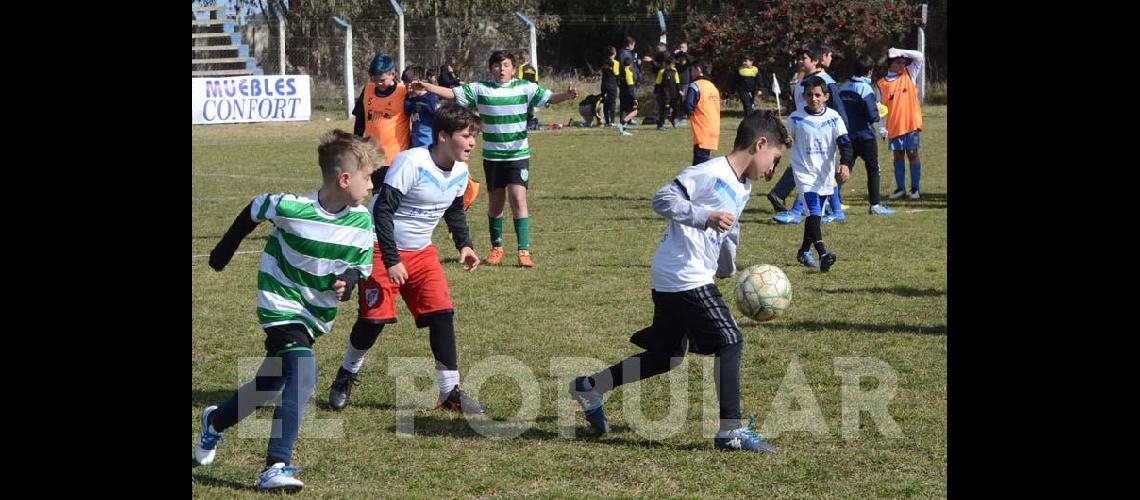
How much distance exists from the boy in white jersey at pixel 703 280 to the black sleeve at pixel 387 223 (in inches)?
44.1

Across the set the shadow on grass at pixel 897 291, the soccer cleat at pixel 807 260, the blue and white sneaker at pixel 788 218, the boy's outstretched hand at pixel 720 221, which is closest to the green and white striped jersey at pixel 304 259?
the boy's outstretched hand at pixel 720 221

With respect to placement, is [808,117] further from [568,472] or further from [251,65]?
[251,65]

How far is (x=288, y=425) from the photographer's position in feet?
18.4

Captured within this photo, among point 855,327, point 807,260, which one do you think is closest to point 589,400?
point 855,327

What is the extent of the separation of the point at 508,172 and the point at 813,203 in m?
2.71

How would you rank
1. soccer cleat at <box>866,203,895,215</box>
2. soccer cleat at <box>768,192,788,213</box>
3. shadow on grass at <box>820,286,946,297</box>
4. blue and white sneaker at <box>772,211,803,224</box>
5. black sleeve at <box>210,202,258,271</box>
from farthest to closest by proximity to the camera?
1. soccer cleat at <box>866,203,895,215</box>
2. soccer cleat at <box>768,192,788,213</box>
3. blue and white sneaker at <box>772,211,803,224</box>
4. shadow on grass at <box>820,286,946,297</box>
5. black sleeve at <box>210,202,258,271</box>

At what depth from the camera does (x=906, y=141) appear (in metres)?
17.0

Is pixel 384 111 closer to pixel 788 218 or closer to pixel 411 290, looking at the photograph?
pixel 788 218

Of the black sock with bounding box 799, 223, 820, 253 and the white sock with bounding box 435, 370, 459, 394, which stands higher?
the black sock with bounding box 799, 223, 820, 253

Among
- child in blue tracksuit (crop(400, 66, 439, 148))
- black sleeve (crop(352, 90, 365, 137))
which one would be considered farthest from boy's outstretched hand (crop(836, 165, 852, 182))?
black sleeve (crop(352, 90, 365, 137))

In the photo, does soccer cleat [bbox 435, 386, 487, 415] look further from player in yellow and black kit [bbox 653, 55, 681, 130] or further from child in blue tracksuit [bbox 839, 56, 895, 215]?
player in yellow and black kit [bbox 653, 55, 681, 130]

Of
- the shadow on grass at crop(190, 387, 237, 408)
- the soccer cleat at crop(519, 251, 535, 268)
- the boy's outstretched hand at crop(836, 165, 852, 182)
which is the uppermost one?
the boy's outstretched hand at crop(836, 165, 852, 182)

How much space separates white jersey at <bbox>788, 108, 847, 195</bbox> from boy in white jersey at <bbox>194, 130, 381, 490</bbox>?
6.86 metres

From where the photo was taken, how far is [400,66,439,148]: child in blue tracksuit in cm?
1256
